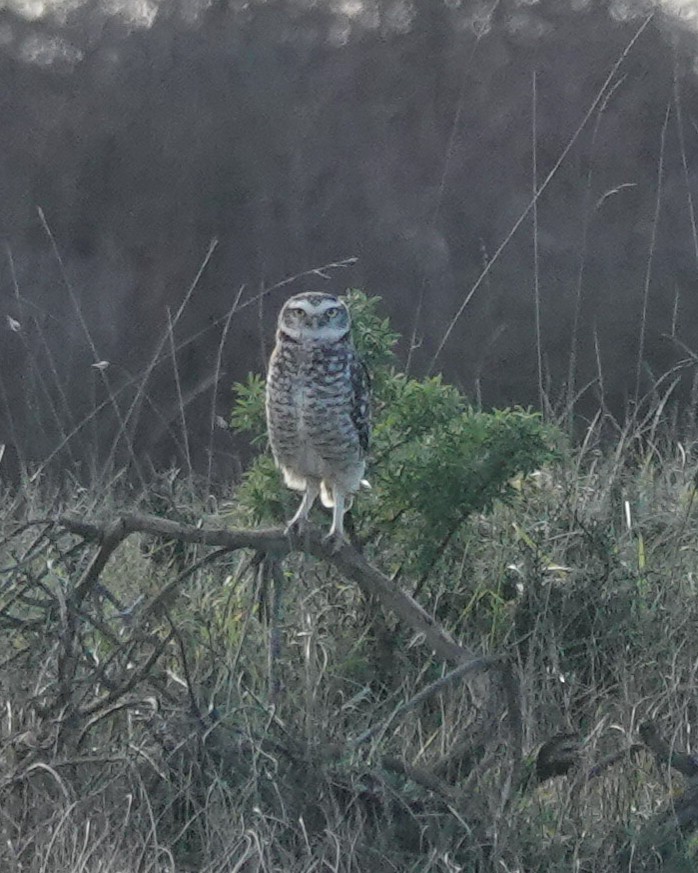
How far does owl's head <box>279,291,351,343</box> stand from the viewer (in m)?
4.33

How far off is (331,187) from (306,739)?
4.55m

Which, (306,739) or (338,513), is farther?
(338,513)

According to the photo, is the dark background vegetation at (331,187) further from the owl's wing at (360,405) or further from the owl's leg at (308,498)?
the owl's wing at (360,405)

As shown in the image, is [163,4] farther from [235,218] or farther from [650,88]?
[650,88]

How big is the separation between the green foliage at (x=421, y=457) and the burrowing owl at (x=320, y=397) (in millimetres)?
97

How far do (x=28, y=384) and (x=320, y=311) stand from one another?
10.6ft

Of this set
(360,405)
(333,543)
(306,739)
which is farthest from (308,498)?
(306,739)

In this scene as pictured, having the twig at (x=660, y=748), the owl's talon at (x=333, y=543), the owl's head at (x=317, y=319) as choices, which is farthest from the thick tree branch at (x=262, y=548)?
the owl's head at (x=317, y=319)

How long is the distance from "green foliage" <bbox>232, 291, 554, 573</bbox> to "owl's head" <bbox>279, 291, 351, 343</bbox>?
14 cm

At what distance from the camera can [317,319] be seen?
14.2 feet

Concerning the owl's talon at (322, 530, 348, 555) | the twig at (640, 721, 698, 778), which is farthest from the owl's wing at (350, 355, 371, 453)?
the twig at (640, 721, 698, 778)

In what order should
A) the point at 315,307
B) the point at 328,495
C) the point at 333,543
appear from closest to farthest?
the point at 333,543 → the point at 315,307 → the point at 328,495

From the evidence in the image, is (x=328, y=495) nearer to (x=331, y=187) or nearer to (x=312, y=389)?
(x=312, y=389)

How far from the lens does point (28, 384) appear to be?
733cm
